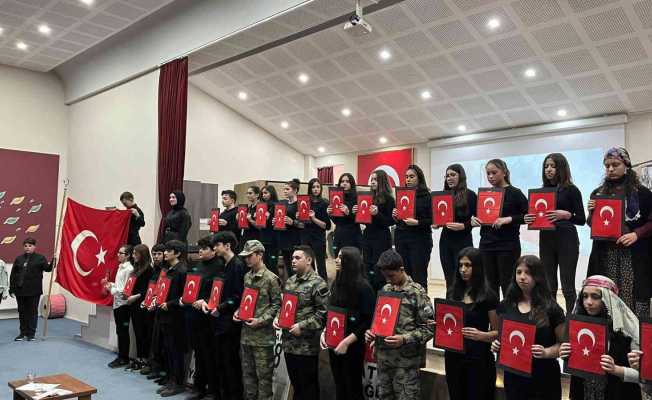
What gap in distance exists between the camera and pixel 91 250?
298 inches

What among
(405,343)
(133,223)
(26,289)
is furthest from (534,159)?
(26,289)

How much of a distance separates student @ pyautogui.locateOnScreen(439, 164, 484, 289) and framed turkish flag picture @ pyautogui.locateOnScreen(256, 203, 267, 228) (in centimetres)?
240

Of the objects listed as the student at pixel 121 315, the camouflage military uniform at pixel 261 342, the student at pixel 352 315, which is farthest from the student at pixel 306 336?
the student at pixel 121 315

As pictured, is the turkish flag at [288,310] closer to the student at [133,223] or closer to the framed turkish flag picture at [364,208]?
the framed turkish flag picture at [364,208]

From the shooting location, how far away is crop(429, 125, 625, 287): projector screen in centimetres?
909

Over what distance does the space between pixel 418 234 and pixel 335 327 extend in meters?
1.23

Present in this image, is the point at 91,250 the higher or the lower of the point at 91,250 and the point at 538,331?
the higher

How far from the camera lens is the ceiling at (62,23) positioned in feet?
25.9

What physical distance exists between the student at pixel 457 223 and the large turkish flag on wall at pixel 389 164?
7.30 m

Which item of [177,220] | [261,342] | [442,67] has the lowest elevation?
[261,342]

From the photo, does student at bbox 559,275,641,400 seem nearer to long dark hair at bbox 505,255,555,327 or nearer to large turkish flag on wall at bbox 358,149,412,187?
long dark hair at bbox 505,255,555,327

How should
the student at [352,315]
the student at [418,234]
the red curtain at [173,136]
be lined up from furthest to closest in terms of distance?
the red curtain at [173,136]
the student at [418,234]
the student at [352,315]

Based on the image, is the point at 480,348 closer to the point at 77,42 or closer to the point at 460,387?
the point at 460,387

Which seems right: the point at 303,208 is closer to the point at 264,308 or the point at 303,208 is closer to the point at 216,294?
the point at 216,294
